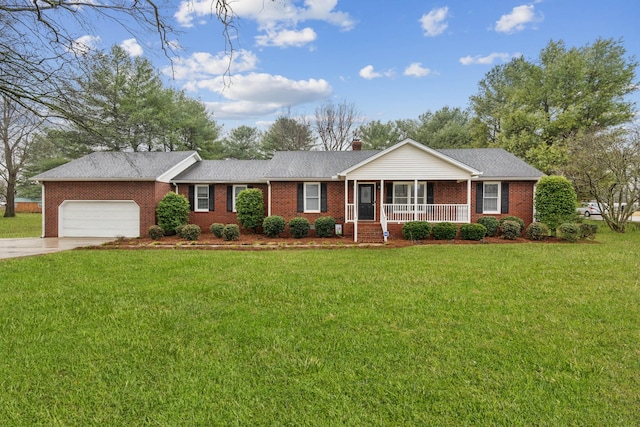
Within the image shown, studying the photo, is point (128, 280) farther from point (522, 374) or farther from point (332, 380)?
point (522, 374)

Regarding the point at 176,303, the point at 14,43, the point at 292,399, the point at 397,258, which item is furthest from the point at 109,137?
the point at 397,258

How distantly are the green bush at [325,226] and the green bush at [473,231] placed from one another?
5566 mm

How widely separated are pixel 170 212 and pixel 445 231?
1242cm

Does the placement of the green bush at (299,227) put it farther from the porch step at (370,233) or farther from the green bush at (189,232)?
the green bush at (189,232)

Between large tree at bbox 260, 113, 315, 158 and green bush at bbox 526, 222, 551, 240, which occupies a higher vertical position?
large tree at bbox 260, 113, 315, 158

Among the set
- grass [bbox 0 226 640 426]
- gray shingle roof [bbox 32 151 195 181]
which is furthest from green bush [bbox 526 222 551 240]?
gray shingle roof [bbox 32 151 195 181]

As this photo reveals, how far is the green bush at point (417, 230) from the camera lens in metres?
13.3

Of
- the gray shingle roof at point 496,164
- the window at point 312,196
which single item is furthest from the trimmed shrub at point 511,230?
the window at point 312,196

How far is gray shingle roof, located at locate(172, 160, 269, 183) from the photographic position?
16198mm

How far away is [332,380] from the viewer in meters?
3.01

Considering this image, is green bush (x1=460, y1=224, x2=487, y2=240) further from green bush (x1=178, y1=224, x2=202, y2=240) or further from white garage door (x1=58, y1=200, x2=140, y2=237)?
white garage door (x1=58, y1=200, x2=140, y2=237)

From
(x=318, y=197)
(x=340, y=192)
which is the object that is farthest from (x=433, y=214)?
(x=318, y=197)

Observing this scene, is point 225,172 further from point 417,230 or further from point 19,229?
point 19,229

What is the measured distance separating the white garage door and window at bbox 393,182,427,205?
12.5m
